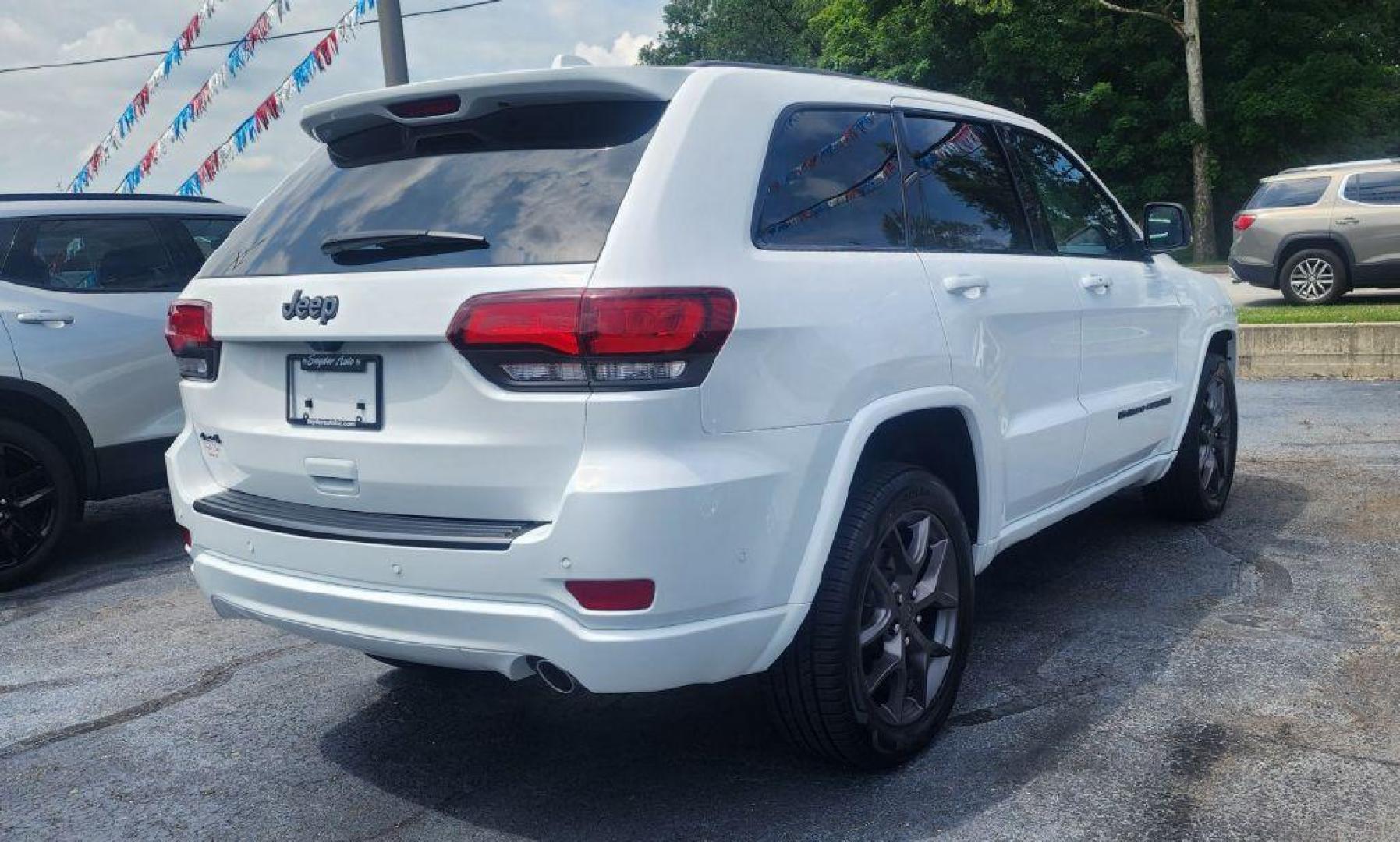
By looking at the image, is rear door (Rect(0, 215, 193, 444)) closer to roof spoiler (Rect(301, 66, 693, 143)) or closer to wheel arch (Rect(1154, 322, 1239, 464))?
roof spoiler (Rect(301, 66, 693, 143))

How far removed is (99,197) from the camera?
628 centimetres

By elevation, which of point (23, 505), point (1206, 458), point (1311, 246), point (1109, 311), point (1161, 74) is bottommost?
point (1206, 458)

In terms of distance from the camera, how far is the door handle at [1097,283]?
4398 millimetres

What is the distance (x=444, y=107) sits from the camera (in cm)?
309

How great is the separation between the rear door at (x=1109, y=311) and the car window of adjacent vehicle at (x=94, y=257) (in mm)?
4334

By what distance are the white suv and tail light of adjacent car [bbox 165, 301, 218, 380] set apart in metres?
0.01

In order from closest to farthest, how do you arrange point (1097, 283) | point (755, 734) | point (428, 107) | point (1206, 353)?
point (428, 107)
point (755, 734)
point (1097, 283)
point (1206, 353)

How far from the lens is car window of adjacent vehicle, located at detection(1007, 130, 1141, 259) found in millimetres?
4434

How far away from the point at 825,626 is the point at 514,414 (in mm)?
902

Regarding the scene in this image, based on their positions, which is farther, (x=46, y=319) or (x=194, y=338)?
(x=46, y=319)

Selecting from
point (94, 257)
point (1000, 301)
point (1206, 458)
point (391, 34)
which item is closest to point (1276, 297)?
point (391, 34)

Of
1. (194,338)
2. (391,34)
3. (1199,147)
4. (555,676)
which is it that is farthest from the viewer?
(1199,147)

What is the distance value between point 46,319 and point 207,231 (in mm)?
1174

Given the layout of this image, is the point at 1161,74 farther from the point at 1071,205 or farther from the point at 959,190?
the point at 959,190
